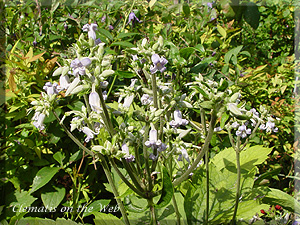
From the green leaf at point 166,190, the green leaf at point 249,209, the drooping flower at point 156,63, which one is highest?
the drooping flower at point 156,63

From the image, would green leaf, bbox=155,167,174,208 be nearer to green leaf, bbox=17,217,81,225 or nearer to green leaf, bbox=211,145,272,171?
green leaf, bbox=17,217,81,225

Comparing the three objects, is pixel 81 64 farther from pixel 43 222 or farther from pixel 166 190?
pixel 43 222

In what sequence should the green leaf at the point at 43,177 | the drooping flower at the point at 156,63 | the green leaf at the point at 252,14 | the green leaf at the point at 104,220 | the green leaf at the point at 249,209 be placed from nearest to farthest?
1. the drooping flower at the point at 156,63
2. the green leaf at the point at 104,220
3. the green leaf at the point at 249,209
4. the green leaf at the point at 43,177
5. the green leaf at the point at 252,14

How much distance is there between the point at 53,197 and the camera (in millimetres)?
2117

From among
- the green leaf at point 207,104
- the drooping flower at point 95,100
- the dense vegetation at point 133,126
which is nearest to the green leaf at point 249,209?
the dense vegetation at point 133,126

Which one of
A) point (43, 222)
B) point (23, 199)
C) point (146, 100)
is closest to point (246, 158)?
point (146, 100)

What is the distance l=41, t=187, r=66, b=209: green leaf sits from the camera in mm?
2061

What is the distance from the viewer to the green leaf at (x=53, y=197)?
6.76ft

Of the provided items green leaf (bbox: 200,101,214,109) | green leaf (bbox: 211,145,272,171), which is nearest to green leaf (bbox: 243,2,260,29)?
green leaf (bbox: 211,145,272,171)

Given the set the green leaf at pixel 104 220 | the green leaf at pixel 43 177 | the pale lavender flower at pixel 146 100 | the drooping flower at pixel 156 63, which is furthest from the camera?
the green leaf at pixel 43 177

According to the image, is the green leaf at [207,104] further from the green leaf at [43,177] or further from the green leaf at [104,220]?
the green leaf at [43,177]

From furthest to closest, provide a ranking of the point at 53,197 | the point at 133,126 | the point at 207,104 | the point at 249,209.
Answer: the point at 53,197 → the point at 249,209 → the point at 133,126 → the point at 207,104

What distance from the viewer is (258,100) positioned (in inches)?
122

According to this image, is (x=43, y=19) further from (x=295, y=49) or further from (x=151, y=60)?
(x=295, y=49)
